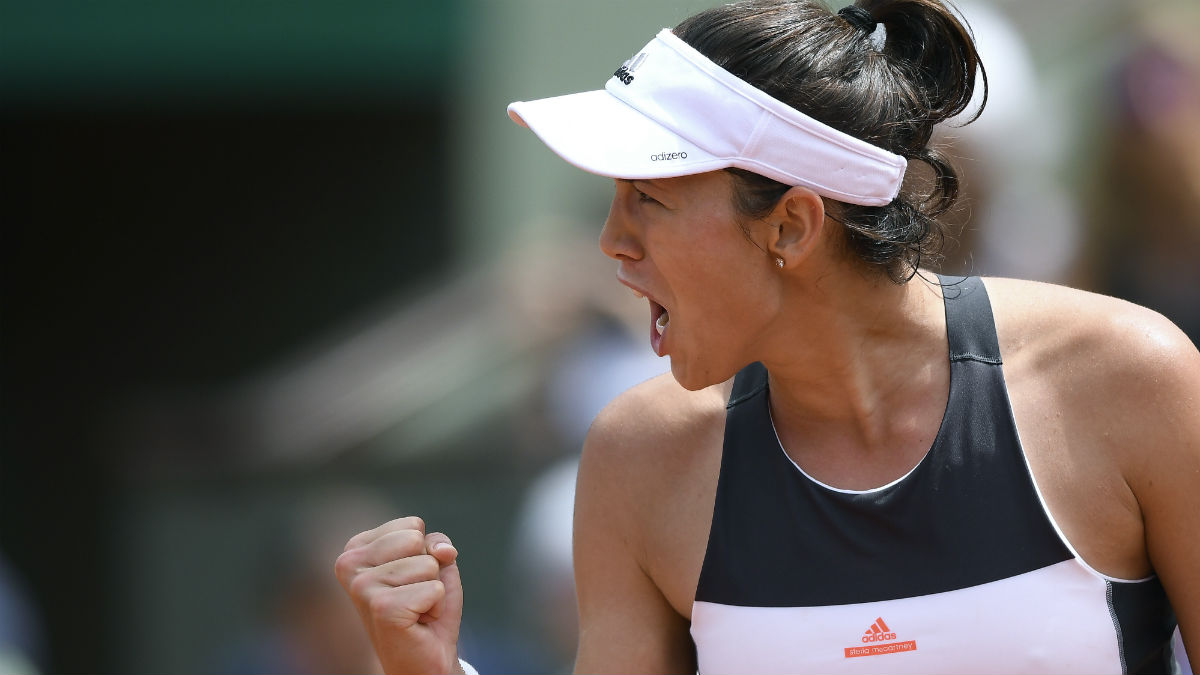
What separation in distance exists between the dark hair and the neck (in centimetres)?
5

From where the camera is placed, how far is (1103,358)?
2.01 meters

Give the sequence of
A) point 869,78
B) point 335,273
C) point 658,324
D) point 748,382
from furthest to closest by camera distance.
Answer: point 335,273 → point 748,382 → point 658,324 → point 869,78

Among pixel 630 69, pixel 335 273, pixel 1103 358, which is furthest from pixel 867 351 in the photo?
pixel 335 273

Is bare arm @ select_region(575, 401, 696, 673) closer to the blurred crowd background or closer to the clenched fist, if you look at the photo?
the clenched fist

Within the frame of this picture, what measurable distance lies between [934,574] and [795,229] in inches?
21.1

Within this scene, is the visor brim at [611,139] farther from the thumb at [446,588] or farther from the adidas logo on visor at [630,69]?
the thumb at [446,588]

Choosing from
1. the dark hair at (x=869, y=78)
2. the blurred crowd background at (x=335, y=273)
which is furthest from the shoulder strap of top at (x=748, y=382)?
the blurred crowd background at (x=335, y=273)

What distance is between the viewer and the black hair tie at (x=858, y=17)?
215 centimetres

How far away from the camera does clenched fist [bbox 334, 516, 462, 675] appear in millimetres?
2014

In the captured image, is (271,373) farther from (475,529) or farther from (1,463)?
(475,529)

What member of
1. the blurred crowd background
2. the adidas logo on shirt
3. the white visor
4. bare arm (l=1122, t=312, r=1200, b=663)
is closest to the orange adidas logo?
the adidas logo on shirt

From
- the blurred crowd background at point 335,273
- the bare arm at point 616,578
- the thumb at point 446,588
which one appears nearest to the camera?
the thumb at point 446,588

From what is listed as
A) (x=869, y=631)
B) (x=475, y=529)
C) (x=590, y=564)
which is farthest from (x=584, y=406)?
(x=869, y=631)

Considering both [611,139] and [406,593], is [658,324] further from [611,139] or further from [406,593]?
[406,593]
